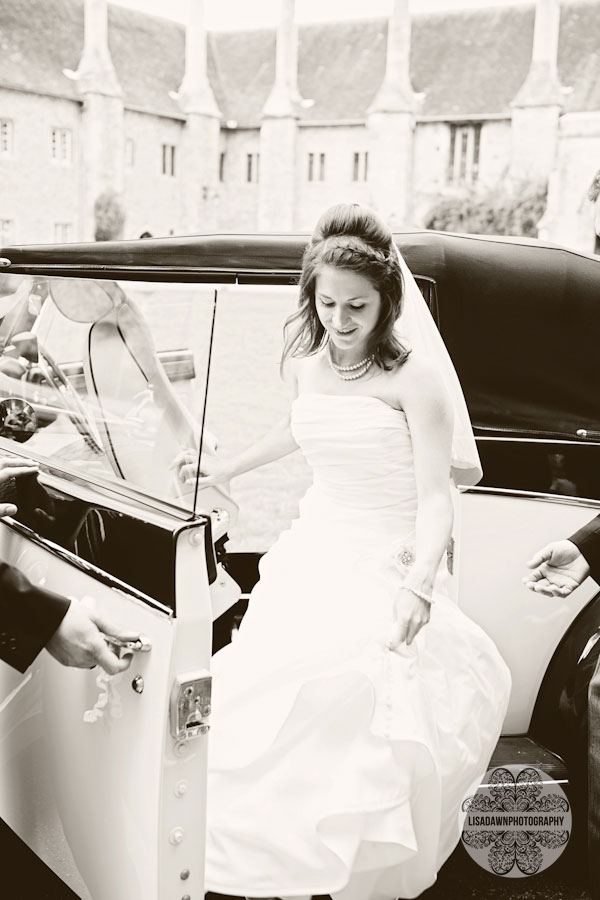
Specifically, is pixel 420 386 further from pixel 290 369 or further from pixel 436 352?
pixel 290 369

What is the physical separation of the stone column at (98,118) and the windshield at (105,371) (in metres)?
38.8

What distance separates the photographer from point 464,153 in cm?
4216

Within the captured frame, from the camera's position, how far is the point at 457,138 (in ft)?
139

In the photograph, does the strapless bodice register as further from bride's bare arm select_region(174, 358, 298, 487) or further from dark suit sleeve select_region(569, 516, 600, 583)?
dark suit sleeve select_region(569, 516, 600, 583)

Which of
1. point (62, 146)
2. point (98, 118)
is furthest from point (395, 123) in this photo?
point (62, 146)

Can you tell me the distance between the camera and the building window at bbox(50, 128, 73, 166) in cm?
3978

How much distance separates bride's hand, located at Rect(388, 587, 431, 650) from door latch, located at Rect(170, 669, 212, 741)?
674mm

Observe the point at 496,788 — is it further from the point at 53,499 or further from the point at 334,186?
the point at 334,186

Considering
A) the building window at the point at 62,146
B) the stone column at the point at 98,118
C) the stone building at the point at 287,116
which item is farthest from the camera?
the stone column at the point at 98,118

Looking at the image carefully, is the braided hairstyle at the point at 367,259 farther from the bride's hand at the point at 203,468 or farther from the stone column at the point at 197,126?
the stone column at the point at 197,126

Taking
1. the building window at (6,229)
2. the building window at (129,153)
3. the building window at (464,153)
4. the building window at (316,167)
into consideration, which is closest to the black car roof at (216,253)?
the building window at (6,229)

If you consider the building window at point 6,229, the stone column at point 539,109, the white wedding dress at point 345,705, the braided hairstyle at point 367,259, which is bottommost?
the white wedding dress at point 345,705

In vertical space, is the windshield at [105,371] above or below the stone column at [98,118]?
below

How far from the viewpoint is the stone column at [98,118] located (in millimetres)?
40031
